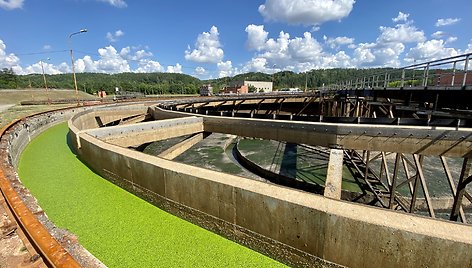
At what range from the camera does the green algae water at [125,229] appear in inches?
131

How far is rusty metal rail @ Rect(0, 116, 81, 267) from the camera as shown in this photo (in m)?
2.06

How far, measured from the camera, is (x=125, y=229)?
12.9 ft

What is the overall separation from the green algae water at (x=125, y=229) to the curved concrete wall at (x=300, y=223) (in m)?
0.22

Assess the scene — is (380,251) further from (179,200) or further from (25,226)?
(25,226)

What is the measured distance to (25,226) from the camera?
2.59 metres

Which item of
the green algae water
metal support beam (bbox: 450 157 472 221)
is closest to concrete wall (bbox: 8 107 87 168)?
the green algae water

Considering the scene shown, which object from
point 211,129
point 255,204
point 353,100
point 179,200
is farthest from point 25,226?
point 353,100

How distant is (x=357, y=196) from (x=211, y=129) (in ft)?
31.2

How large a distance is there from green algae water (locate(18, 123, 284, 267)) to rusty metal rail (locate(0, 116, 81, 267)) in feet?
3.28

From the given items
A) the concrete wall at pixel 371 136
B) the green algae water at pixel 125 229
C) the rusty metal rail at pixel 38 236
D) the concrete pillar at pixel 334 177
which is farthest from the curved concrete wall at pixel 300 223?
the concrete wall at pixel 371 136

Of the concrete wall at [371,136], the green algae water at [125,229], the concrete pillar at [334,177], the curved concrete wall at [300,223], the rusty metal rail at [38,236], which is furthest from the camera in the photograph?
the concrete wall at [371,136]

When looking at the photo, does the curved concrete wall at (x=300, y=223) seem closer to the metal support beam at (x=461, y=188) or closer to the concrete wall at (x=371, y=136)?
the concrete wall at (x=371, y=136)

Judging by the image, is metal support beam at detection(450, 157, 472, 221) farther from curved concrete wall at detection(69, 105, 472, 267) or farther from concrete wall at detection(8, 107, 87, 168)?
concrete wall at detection(8, 107, 87, 168)

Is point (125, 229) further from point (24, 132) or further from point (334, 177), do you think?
point (24, 132)
